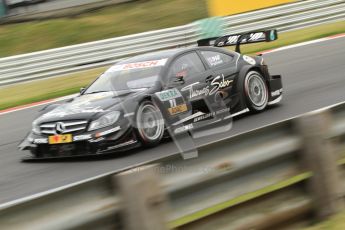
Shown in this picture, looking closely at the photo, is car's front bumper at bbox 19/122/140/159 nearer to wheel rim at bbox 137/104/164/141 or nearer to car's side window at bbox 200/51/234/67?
wheel rim at bbox 137/104/164/141

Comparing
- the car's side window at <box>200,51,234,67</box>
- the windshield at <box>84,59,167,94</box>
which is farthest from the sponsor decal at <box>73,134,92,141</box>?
the car's side window at <box>200,51,234,67</box>

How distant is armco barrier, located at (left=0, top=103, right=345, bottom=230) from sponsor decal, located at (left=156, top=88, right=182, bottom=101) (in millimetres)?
3396

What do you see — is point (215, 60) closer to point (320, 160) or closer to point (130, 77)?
point (130, 77)

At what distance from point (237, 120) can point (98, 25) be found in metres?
16.1

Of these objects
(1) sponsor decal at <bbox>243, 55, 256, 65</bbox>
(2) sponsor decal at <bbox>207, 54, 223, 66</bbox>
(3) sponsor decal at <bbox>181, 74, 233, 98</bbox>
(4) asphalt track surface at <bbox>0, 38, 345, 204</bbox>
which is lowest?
(4) asphalt track surface at <bbox>0, 38, 345, 204</bbox>

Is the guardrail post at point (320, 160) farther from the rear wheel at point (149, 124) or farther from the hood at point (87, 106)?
the hood at point (87, 106)

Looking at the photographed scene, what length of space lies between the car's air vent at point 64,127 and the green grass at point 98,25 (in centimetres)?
1559

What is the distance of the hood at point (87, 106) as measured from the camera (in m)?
7.37

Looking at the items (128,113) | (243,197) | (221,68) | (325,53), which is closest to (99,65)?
(325,53)

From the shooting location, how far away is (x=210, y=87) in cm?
836

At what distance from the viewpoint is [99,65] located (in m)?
16.1

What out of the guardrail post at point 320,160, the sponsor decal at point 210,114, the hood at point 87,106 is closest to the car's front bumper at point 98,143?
the hood at point 87,106

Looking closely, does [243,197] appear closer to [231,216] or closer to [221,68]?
[231,216]

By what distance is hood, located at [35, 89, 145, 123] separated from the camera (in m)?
7.37
